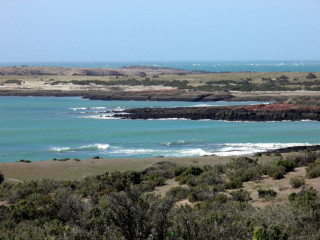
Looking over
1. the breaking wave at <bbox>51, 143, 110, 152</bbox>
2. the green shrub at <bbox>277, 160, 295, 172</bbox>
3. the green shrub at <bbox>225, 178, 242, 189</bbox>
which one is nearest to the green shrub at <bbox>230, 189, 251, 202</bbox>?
the green shrub at <bbox>225, 178, 242, 189</bbox>

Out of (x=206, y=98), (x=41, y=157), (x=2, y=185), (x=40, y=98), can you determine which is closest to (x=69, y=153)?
(x=41, y=157)

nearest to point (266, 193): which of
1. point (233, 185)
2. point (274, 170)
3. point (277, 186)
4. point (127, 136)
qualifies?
point (277, 186)

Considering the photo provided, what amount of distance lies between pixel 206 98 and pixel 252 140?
37980 mm

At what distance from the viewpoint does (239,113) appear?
58125 millimetres

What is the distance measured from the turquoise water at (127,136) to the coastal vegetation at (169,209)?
46.6 feet

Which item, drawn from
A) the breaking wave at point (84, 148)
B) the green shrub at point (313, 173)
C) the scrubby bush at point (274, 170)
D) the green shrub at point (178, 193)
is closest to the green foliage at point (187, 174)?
the green shrub at point (178, 193)

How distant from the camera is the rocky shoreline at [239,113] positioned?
5678 centimetres

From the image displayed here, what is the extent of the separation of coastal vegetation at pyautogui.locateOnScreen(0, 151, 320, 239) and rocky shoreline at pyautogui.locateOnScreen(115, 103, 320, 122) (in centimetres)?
3514

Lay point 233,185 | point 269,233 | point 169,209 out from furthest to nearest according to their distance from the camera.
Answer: point 233,185 → point 169,209 → point 269,233

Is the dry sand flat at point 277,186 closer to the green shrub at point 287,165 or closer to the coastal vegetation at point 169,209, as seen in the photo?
the coastal vegetation at point 169,209

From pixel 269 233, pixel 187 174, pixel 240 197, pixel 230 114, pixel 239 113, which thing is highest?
pixel 269 233

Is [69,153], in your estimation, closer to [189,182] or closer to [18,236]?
[189,182]

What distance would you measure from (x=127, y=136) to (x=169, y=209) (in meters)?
33.9

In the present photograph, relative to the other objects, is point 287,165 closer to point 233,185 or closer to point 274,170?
point 274,170
